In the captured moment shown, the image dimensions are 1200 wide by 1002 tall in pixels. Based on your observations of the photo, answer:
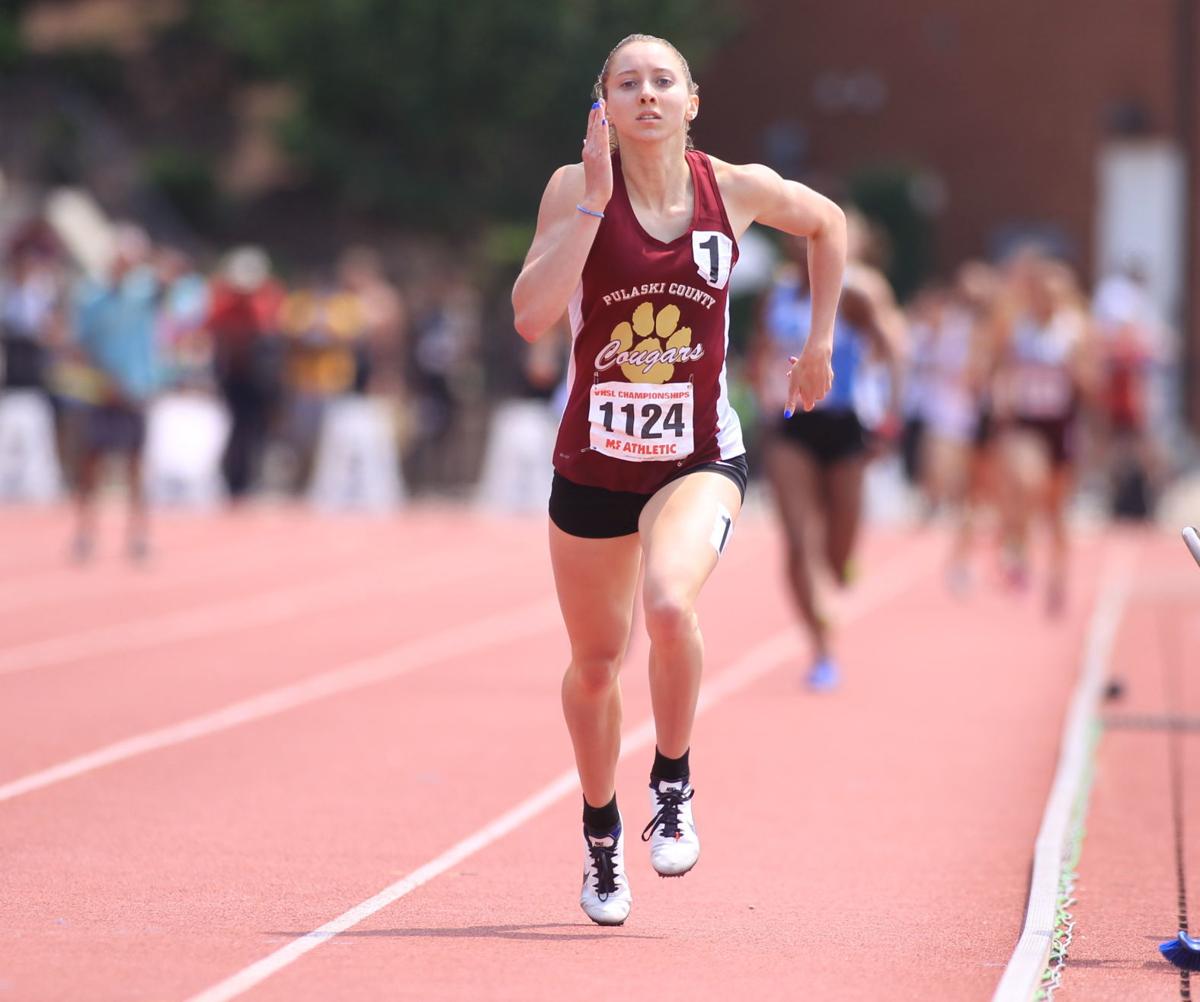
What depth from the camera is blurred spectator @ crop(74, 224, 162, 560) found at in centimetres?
1655

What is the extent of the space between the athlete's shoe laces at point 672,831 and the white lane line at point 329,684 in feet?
9.19

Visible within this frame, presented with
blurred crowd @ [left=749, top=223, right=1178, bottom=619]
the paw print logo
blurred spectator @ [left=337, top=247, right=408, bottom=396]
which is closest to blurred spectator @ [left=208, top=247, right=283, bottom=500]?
blurred spectator @ [left=337, top=247, right=408, bottom=396]

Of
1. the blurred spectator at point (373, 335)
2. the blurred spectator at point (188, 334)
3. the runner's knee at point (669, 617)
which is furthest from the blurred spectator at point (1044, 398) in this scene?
the blurred spectator at point (188, 334)

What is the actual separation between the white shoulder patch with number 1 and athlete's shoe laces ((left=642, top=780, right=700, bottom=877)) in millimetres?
1293

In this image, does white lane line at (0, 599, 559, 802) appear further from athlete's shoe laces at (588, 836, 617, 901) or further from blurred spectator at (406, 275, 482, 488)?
blurred spectator at (406, 275, 482, 488)

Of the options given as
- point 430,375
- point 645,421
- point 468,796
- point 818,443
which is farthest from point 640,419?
point 430,375

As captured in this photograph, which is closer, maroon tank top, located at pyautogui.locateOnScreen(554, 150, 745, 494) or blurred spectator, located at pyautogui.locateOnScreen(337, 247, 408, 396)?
maroon tank top, located at pyautogui.locateOnScreen(554, 150, 745, 494)

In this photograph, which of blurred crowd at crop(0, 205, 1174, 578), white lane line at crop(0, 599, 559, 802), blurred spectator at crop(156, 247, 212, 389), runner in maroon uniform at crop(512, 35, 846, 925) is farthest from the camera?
blurred spectator at crop(156, 247, 212, 389)

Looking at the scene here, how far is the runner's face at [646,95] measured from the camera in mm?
5641

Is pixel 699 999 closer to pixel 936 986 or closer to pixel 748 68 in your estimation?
pixel 936 986

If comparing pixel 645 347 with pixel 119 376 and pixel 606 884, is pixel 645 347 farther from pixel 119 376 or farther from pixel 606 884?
pixel 119 376

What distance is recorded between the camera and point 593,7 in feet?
115

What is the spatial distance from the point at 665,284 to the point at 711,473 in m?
0.51

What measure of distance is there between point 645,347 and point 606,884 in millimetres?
1375
